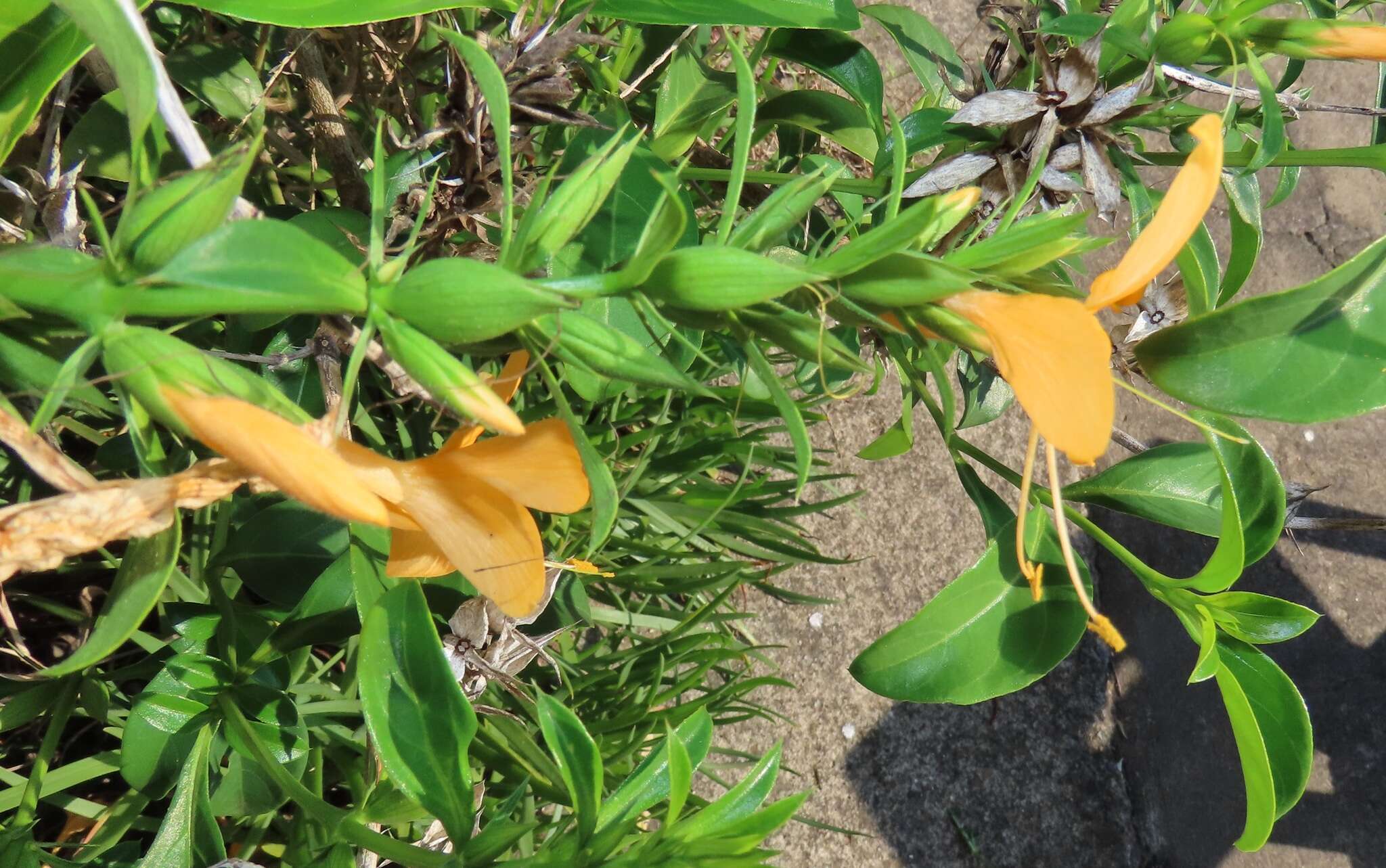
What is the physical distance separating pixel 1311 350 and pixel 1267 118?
108mm

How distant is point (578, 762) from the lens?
427 millimetres

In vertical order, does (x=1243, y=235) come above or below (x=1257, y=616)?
above

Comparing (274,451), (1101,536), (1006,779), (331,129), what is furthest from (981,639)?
(1006,779)

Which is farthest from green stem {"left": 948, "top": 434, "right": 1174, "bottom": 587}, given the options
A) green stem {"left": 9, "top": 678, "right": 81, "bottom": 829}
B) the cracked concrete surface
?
the cracked concrete surface

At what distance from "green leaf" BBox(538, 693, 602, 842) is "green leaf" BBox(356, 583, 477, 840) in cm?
4

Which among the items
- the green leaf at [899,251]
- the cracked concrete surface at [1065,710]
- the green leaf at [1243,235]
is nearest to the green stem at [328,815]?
the green leaf at [899,251]

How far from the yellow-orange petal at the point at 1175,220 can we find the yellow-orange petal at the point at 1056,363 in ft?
0.04

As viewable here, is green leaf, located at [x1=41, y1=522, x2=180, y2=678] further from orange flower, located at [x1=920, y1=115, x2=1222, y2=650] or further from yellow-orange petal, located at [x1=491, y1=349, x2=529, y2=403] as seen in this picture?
orange flower, located at [x1=920, y1=115, x2=1222, y2=650]

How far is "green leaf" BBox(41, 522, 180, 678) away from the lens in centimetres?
31

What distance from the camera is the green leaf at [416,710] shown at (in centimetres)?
43

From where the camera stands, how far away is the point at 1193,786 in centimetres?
130

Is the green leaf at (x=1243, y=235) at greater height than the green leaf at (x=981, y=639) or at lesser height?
greater

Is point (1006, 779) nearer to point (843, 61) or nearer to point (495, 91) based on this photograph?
point (843, 61)

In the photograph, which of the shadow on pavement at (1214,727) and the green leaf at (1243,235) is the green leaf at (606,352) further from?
the shadow on pavement at (1214,727)
